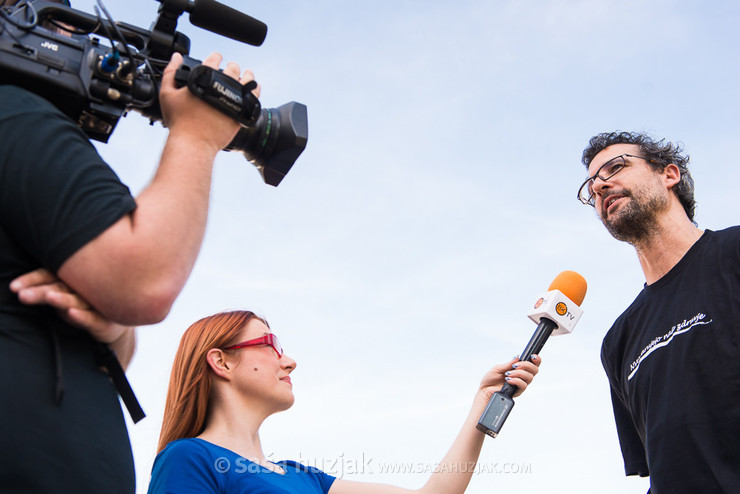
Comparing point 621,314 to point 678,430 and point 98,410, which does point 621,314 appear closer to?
point 678,430

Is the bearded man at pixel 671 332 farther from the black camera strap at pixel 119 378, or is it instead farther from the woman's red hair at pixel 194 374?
the black camera strap at pixel 119 378

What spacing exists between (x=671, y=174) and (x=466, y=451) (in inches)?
95.6

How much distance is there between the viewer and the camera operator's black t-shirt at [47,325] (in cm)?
133

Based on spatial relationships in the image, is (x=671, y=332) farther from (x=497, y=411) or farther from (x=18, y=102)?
(x=18, y=102)

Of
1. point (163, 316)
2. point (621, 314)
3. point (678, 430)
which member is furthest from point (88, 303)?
point (621, 314)

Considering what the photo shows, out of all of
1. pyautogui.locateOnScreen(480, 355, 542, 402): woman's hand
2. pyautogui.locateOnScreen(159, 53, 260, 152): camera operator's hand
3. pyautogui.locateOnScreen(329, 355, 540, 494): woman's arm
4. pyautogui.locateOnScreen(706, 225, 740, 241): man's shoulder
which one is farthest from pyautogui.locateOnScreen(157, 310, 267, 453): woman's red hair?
pyautogui.locateOnScreen(706, 225, 740, 241): man's shoulder

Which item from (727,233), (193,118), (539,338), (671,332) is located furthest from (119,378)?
(727,233)

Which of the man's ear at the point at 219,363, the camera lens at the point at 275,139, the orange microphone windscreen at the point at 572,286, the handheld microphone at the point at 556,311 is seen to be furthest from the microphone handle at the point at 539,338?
the camera lens at the point at 275,139

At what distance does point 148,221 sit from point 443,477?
2409mm

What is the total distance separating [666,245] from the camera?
3.93 m

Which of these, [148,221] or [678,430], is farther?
[678,430]

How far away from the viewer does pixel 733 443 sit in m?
2.99

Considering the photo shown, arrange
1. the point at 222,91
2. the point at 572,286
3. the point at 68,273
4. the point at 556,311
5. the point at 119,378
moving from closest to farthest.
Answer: the point at 68,273
the point at 119,378
the point at 222,91
the point at 556,311
the point at 572,286

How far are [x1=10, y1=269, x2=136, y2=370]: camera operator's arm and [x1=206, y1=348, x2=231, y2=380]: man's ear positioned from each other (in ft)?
5.77
